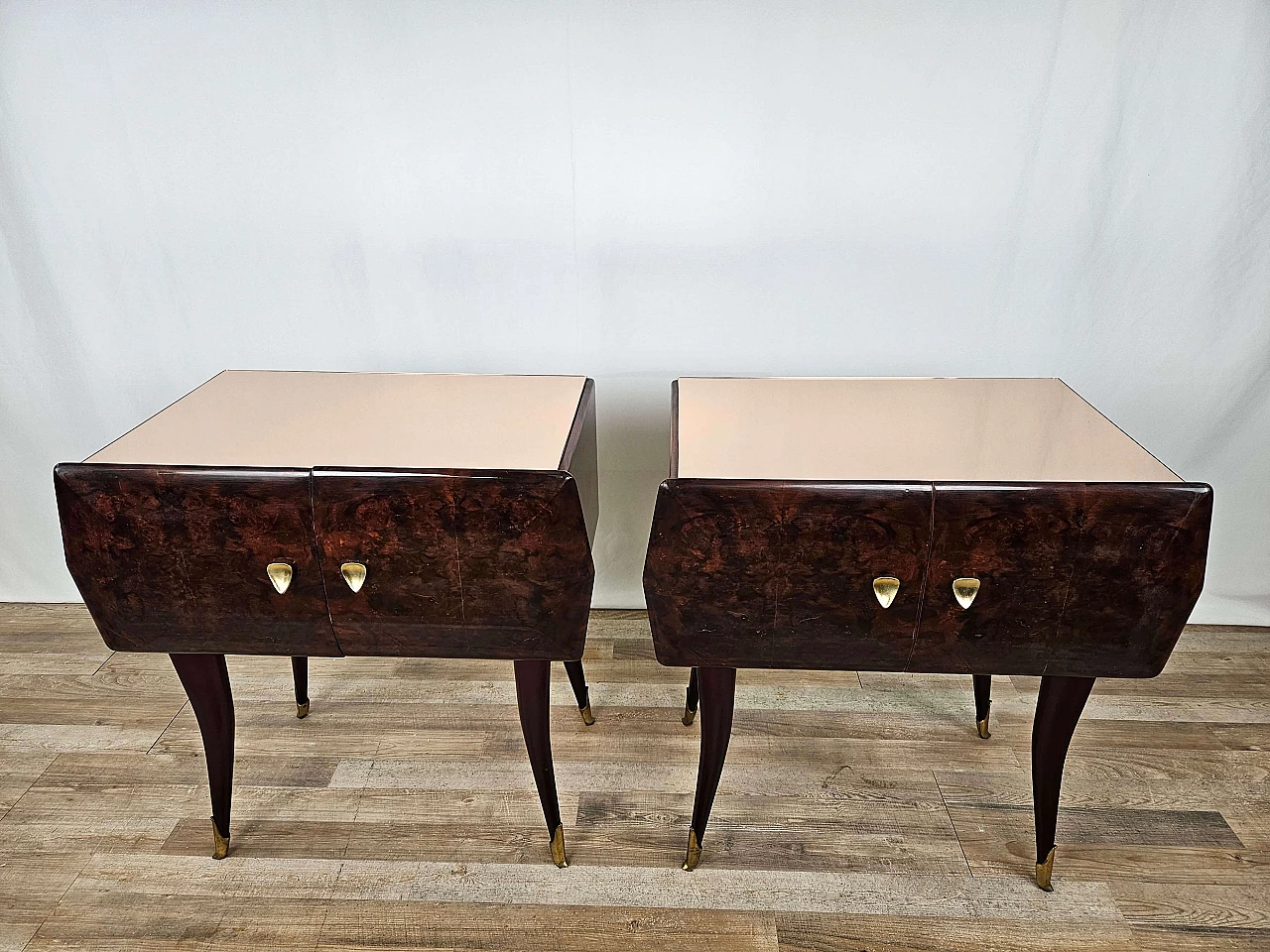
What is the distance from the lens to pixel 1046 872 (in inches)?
Answer: 50.2

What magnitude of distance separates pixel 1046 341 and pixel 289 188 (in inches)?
57.1

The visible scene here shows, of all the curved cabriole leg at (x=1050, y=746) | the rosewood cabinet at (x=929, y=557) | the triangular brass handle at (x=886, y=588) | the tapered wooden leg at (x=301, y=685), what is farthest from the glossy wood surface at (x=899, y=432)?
the tapered wooden leg at (x=301, y=685)

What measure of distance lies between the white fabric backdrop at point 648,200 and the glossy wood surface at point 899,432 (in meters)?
0.37

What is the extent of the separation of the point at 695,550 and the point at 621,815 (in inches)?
22.9

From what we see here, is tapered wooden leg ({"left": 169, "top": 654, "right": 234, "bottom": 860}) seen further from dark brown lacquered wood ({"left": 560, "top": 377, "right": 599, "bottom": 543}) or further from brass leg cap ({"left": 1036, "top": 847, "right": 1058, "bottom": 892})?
brass leg cap ({"left": 1036, "top": 847, "right": 1058, "bottom": 892})

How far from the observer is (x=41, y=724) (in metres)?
1.63

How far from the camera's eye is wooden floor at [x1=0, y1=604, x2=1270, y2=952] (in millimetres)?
1240

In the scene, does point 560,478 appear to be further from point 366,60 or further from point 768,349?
point 366,60

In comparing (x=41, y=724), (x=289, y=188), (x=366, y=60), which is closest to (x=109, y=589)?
(x=41, y=724)

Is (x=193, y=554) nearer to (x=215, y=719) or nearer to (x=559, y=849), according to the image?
(x=215, y=719)

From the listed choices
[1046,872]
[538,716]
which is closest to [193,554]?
[538,716]

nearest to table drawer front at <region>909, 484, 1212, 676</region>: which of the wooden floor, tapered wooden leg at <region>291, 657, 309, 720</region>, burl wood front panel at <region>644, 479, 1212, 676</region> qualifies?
burl wood front panel at <region>644, 479, 1212, 676</region>

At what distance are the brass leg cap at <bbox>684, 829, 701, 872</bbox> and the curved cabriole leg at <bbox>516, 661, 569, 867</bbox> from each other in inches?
7.5

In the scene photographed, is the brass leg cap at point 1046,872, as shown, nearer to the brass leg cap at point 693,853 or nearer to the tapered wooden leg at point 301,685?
the brass leg cap at point 693,853
